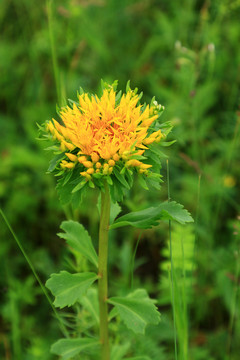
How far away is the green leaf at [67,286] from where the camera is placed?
150cm

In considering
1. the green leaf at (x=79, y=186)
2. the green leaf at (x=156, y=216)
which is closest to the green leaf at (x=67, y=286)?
the green leaf at (x=156, y=216)

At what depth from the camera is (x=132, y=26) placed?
433 centimetres

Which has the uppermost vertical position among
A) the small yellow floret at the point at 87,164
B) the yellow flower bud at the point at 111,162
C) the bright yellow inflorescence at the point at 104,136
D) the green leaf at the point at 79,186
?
the bright yellow inflorescence at the point at 104,136

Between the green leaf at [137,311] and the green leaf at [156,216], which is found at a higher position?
the green leaf at [156,216]

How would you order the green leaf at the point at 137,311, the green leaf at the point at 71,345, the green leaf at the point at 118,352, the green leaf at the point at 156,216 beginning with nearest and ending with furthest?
1. the green leaf at the point at 156,216
2. the green leaf at the point at 137,311
3. the green leaf at the point at 71,345
4. the green leaf at the point at 118,352

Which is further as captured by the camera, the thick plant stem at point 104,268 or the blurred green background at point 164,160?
the blurred green background at point 164,160

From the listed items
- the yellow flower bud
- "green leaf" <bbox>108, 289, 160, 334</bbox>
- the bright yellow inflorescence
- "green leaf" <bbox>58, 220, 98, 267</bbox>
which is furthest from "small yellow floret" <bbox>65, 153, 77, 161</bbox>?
"green leaf" <bbox>108, 289, 160, 334</bbox>

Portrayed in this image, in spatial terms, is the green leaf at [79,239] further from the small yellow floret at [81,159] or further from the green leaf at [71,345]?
the small yellow floret at [81,159]

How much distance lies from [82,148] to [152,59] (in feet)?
10.1

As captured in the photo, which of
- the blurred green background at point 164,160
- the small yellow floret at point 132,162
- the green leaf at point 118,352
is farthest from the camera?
the blurred green background at point 164,160

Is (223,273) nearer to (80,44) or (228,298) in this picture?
(228,298)

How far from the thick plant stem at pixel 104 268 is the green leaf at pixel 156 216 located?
0.05m

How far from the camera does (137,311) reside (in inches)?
63.1

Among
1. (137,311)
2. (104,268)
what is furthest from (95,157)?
(137,311)
